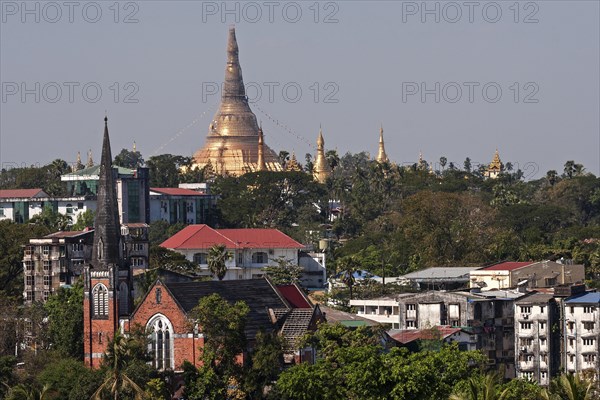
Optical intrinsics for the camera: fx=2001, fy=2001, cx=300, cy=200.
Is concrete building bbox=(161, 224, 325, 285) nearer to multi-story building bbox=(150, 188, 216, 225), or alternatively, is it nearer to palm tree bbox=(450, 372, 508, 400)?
multi-story building bbox=(150, 188, 216, 225)

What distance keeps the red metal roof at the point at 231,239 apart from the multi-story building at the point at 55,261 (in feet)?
45.3

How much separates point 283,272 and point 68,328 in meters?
29.1

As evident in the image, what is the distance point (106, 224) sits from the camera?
86.3m

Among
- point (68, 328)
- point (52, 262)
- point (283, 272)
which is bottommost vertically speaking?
point (68, 328)

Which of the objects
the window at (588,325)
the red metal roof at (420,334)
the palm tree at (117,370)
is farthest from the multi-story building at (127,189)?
the palm tree at (117,370)

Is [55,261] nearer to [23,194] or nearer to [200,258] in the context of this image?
[200,258]

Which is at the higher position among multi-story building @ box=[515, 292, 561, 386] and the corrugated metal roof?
the corrugated metal roof

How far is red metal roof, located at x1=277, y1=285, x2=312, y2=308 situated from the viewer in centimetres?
8331

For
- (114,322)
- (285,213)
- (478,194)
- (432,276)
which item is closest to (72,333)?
(114,322)

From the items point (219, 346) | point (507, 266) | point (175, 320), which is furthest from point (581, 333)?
point (219, 346)

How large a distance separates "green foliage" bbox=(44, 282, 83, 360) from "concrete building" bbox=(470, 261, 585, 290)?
27.6 meters

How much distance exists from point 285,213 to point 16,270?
42346 millimetres

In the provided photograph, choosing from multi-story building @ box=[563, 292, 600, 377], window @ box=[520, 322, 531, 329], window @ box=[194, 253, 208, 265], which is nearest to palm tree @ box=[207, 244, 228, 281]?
window @ box=[194, 253, 208, 265]

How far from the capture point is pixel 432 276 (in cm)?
11300
